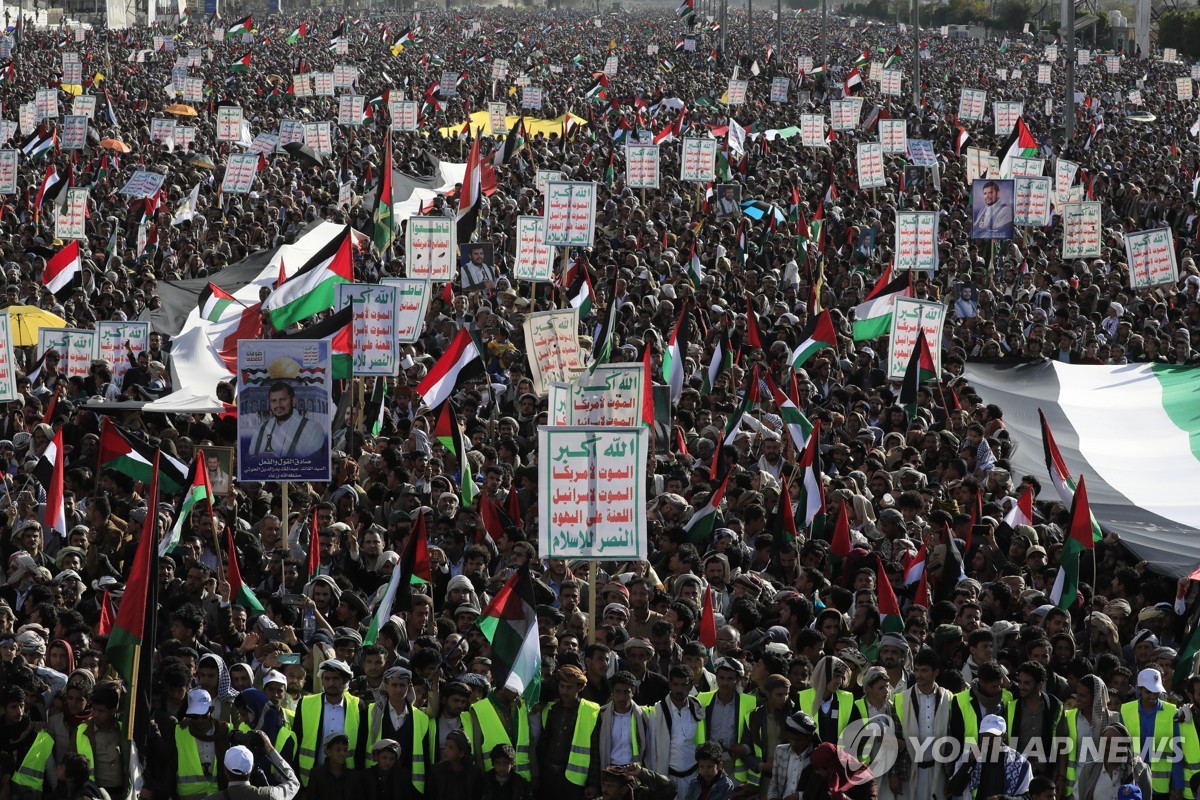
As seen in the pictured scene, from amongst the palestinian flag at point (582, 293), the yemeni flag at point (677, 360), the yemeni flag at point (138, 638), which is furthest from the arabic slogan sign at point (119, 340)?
the yemeni flag at point (138, 638)

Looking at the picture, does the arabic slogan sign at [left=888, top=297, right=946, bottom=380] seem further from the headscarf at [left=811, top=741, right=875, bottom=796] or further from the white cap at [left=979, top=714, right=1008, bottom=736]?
the headscarf at [left=811, top=741, right=875, bottom=796]

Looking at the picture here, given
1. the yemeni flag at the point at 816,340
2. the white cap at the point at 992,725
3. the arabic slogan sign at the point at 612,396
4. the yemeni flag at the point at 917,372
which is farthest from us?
the yemeni flag at the point at 816,340

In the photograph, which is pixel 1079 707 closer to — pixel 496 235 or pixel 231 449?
pixel 231 449

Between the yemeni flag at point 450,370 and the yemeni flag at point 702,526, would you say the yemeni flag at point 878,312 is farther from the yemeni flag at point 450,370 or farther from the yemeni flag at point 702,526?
the yemeni flag at point 702,526

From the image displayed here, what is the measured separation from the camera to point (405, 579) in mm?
9117

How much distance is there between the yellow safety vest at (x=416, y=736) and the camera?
7.61 m

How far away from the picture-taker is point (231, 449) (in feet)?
37.3

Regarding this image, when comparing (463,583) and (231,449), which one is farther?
(231,449)

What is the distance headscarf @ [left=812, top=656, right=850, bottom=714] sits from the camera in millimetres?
7723

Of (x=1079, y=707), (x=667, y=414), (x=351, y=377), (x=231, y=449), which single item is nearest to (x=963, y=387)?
(x=667, y=414)

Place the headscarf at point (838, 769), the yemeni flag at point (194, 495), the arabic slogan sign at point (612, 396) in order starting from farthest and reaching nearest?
the arabic slogan sign at point (612, 396)
the yemeni flag at point (194, 495)
the headscarf at point (838, 769)

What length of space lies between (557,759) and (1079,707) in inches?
85.3

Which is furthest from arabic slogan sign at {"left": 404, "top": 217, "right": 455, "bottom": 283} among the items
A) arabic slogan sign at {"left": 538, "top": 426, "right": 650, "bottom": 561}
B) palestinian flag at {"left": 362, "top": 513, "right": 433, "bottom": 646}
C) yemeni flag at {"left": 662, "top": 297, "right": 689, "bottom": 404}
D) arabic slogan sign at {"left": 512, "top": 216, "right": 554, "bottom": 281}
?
arabic slogan sign at {"left": 538, "top": 426, "right": 650, "bottom": 561}

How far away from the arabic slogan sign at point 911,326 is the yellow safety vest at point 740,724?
7101 mm
